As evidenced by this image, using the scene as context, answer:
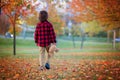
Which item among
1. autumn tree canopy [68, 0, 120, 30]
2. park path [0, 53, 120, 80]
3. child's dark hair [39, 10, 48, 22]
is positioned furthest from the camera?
autumn tree canopy [68, 0, 120, 30]

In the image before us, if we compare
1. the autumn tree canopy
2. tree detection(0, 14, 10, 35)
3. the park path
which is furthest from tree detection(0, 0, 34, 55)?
the autumn tree canopy

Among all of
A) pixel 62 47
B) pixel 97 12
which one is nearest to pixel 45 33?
pixel 62 47

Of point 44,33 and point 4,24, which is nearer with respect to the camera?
point 44,33

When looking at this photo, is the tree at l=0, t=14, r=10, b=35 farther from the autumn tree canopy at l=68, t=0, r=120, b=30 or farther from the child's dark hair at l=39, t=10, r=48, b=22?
the autumn tree canopy at l=68, t=0, r=120, b=30

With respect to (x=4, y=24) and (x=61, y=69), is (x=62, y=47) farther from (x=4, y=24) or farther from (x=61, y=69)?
(x=4, y=24)

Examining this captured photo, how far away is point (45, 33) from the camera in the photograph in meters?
3.78

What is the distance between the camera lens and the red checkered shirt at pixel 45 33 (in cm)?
378

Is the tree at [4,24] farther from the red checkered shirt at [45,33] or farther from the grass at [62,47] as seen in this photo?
the red checkered shirt at [45,33]

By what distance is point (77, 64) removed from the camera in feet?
12.6

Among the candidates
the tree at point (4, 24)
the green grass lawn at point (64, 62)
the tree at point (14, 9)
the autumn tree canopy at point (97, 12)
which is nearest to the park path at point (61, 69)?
the green grass lawn at point (64, 62)

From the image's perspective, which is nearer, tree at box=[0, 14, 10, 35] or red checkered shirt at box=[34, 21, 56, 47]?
red checkered shirt at box=[34, 21, 56, 47]

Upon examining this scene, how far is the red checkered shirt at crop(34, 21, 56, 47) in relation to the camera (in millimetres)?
3779

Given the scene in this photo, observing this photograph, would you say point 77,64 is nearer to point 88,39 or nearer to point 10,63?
point 88,39

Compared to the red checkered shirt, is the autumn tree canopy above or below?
above
